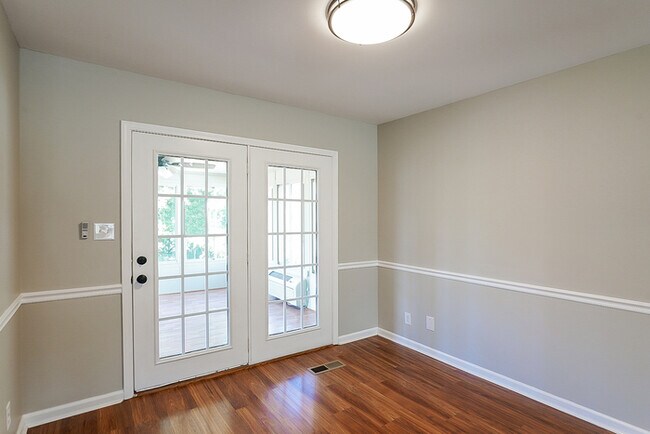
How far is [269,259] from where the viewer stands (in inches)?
127

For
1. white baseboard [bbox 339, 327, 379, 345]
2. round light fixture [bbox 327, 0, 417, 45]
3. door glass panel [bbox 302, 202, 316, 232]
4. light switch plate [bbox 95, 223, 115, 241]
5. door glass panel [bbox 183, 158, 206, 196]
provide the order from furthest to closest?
white baseboard [bbox 339, 327, 379, 345]
door glass panel [bbox 302, 202, 316, 232]
door glass panel [bbox 183, 158, 206, 196]
light switch plate [bbox 95, 223, 115, 241]
round light fixture [bbox 327, 0, 417, 45]

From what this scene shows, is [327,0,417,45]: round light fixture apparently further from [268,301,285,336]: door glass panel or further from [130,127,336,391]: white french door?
[268,301,285,336]: door glass panel

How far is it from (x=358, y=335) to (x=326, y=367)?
0.81 m

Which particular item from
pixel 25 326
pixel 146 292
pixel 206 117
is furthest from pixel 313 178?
pixel 25 326

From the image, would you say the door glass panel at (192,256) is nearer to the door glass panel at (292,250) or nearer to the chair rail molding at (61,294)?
the chair rail molding at (61,294)

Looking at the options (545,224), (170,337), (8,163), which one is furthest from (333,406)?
(8,163)

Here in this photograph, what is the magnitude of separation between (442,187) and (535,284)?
117 centimetres

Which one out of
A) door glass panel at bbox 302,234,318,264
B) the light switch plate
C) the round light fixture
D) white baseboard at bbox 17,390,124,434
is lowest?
white baseboard at bbox 17,390,124,434

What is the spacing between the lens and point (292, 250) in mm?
3391

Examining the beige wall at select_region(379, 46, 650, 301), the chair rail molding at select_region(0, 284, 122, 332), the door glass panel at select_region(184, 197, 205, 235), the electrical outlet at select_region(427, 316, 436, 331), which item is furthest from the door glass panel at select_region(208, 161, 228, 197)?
the electrical outlet at select_region(427, 316, 436, 331)

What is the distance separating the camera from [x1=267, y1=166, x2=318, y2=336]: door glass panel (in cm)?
327

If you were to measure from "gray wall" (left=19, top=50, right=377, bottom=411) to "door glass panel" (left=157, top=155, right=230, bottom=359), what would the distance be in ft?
1.04

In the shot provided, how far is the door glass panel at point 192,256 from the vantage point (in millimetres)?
2697

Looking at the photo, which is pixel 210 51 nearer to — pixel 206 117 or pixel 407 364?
pixel 206 117
